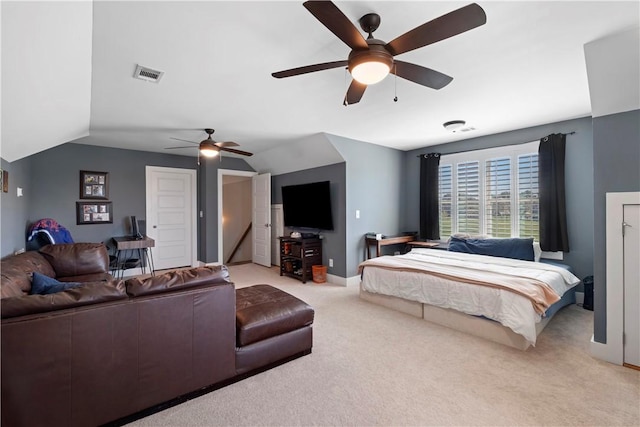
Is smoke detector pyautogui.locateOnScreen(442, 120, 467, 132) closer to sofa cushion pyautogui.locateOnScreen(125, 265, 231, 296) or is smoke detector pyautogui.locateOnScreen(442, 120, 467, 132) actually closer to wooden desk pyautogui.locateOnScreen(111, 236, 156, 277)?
sofa cushion pyautogui.locateOnScreen(125, 265, 231, 296)

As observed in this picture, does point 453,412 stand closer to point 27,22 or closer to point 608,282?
point 608,282

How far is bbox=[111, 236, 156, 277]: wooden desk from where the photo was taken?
479cm

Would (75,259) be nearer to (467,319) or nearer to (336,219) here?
(336,219)

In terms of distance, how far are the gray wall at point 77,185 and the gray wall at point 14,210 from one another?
0.01 m

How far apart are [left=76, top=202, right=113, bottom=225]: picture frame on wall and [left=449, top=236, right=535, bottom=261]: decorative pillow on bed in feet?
20.0

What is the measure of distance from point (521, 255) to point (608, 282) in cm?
156

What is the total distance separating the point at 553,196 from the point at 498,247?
0.98 metres

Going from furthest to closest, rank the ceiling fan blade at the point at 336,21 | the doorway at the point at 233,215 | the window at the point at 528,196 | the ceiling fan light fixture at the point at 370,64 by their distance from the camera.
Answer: the doorway at the point at 233,215
the window at the point at 528,196
the ceiling fan light fixture at the point at 370,64
the ceiling fan blade at the point at 336,21

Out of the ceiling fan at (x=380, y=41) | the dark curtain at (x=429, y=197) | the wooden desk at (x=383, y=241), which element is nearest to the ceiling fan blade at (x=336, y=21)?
the ceiling fan at (x=380, y=41)

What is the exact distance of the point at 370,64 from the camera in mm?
1670

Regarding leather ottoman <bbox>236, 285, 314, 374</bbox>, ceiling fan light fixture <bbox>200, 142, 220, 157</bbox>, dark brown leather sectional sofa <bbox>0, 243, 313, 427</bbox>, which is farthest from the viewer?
ceiling fan light fixture <bbox>200, 142, 220, 157</bbox>

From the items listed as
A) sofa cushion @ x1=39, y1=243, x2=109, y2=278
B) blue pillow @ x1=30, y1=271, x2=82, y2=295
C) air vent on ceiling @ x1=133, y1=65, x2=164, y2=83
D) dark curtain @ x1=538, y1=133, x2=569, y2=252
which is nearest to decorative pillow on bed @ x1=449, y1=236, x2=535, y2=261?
dark curtain @ x1=538, y1=133, x2=569, y2=252

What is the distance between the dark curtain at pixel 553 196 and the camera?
3797mm

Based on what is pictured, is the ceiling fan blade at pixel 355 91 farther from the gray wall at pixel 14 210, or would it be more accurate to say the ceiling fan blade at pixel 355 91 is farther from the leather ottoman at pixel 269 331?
the gray wall at pixel 14 210
